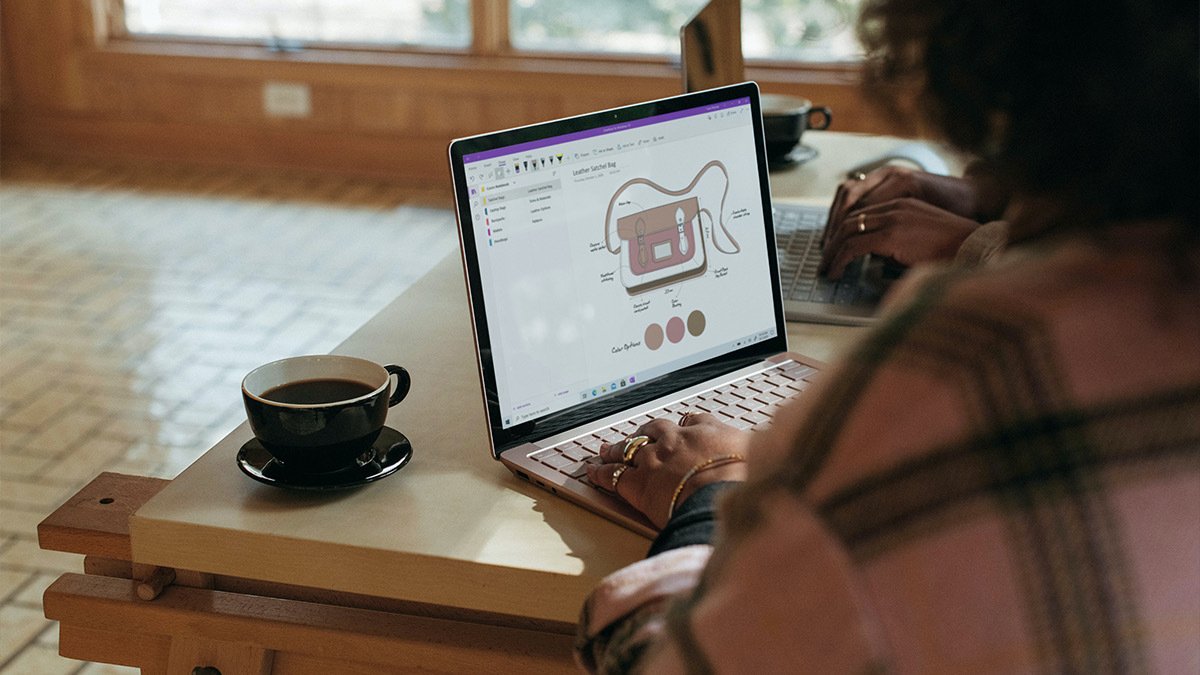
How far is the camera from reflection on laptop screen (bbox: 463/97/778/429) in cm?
105

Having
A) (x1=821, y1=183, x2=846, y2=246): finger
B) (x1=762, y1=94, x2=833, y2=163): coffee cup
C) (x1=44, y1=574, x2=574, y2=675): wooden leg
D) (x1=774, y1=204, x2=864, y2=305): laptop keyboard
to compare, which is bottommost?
(x1=44, y1=574, x2=574, y2=675): wooden leg

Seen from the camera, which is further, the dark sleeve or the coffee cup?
the coffee cup

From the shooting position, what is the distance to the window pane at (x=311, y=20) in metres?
4.57

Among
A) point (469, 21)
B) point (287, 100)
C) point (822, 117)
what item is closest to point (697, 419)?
point (822, 117)

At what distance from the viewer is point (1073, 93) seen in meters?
0.48

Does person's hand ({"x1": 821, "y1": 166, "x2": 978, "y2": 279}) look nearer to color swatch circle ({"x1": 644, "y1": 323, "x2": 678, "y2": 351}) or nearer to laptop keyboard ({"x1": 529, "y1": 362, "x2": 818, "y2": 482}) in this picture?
laptop keyboard ({"x1": 529, "y1": 362, "x2": 818, "y2": 482})

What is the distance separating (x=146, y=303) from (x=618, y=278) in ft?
8.86

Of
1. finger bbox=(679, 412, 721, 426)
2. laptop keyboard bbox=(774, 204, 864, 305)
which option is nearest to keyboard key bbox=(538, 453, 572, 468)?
finger bbox=(679, 412, 721, 426)

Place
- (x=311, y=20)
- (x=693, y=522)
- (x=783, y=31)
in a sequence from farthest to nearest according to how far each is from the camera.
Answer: (x=311, y=20) < (x=783, y=31) < (x=693, y=522)

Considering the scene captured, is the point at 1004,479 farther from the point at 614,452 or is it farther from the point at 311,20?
the point at 311,20

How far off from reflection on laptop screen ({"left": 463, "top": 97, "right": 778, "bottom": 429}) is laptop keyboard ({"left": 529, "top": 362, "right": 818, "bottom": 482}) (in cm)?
4

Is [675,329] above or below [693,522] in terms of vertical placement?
above

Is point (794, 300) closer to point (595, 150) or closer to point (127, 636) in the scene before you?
point (595, 150)

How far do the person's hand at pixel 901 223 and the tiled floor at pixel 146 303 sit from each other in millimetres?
1376
